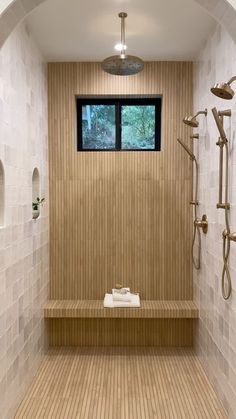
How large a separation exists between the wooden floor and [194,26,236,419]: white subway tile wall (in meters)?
0.18

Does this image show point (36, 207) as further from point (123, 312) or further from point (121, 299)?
point (123, 312)

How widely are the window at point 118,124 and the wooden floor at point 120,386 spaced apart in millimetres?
2032

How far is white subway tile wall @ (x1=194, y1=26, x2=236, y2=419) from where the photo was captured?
2342mm

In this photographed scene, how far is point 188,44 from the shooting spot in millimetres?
3184

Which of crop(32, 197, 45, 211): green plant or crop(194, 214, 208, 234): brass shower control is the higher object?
crop(32, 197, 45, 211): green plant

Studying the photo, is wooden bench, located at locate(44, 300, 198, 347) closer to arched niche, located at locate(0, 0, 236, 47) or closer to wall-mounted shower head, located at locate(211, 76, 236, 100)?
wall-mounted shower head, located at locate(211, 76, 236, 100)

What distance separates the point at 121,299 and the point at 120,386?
736mm

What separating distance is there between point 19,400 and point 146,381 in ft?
3.27

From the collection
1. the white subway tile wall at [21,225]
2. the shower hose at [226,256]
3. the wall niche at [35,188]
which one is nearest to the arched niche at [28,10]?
the white subway tile wall at [21,225]

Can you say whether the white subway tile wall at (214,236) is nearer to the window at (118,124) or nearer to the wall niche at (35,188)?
the window at (118,124)

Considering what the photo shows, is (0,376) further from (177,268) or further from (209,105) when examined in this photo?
(209,105)

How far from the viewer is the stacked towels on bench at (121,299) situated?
329 centimetres

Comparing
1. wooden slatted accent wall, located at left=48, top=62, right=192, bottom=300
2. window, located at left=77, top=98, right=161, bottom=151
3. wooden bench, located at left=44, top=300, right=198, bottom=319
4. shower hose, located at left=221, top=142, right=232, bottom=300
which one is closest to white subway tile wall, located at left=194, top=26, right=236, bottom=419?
shower hose, located at left=221, top=142, right=232, bottom=300

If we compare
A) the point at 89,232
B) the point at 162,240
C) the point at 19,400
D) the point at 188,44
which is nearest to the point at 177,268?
the point at 162,240
